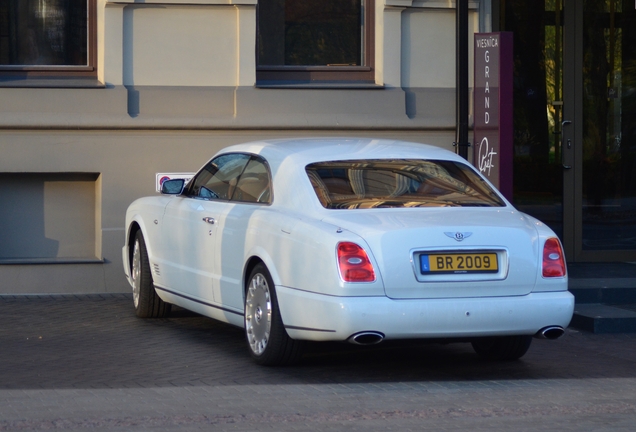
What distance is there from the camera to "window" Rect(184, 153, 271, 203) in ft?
26.0

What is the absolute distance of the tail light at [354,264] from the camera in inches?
260

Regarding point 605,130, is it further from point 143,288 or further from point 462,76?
point 143,288

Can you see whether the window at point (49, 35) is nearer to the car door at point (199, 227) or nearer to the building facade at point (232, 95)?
the building facade at point (232, 95)

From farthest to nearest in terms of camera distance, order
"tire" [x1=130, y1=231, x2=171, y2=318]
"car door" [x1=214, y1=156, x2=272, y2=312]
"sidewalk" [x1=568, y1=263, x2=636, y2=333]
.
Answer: "tire" [x1=130, y1=231, x2=171, y2=318]
"sidewalk" [x1=568, y1=263, x2=636, y2=333]
"car door" [x1=214, y1=156, x2=272, y2=312]

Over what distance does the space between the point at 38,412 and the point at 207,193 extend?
2.98 metres

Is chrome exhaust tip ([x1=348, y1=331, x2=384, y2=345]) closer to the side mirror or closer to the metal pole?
the side mirror

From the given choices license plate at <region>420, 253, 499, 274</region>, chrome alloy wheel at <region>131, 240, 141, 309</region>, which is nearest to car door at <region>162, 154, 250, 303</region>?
chrome alloy wheel at <region>131, 240, 141, 309</region>

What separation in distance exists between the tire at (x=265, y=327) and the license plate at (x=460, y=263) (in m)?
1.05

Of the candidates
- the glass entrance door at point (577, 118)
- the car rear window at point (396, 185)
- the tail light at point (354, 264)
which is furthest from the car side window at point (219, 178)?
the glass entrance door at point (577, 118)

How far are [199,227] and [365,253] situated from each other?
6.91 feet

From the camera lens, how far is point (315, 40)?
12633mm

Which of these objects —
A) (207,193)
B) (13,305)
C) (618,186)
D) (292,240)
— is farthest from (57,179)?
(618,186)

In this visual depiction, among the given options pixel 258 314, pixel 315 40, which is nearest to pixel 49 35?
pixel 315 40

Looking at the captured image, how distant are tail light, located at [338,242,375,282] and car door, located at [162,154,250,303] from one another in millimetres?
1611
